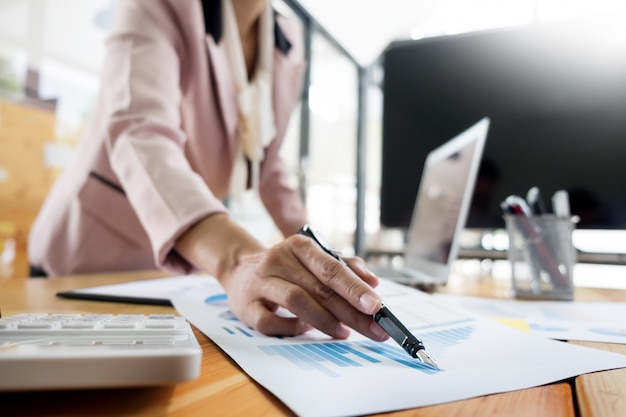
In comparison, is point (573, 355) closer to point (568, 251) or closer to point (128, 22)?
point (568, 251)

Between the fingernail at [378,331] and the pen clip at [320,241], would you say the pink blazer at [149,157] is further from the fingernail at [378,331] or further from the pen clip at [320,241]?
the fingernail at [378,331]

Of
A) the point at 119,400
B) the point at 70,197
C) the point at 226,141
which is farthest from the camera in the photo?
the point at 226,141

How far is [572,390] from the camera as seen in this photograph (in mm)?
333

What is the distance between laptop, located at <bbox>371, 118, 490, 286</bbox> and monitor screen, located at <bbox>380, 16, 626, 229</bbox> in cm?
6

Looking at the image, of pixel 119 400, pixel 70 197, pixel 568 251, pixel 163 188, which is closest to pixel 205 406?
pixel 119 400

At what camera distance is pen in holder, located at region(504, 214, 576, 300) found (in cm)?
83

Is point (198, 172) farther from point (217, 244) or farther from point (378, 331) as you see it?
point (378, 331)

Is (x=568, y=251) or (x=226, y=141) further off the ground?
(x=226, y=141)

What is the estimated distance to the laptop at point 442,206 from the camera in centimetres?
91

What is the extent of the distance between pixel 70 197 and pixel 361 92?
461 centimetres

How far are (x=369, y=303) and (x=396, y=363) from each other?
0.06 m

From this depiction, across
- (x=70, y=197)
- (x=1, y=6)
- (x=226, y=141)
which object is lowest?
(x=70, y=197)

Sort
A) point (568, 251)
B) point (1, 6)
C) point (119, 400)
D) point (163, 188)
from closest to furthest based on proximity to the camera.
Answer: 1. point (119, 400)
2. point (163, 188)
3. point (568, 251)
4. point (1, 6)

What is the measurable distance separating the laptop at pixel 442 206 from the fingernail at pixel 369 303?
0.52 meters
